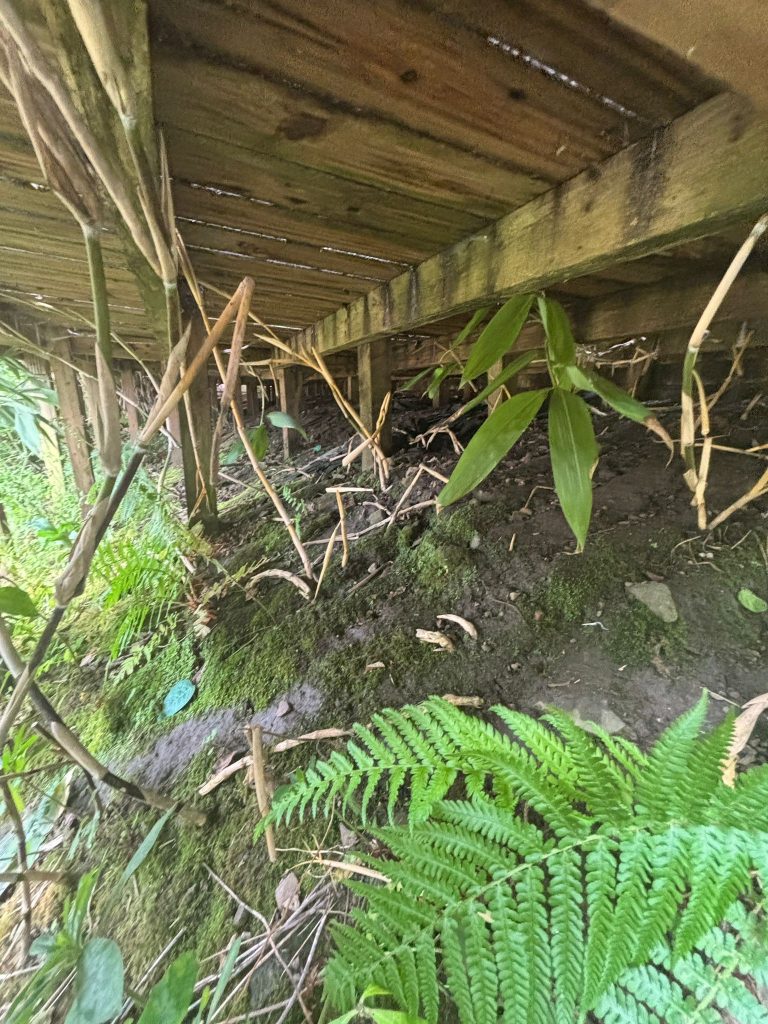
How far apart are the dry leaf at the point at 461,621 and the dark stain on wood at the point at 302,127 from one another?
1.09m

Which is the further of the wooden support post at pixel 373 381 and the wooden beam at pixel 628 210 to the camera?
the wooden support post at pixel 373 381

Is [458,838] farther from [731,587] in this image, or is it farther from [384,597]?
[731,587]

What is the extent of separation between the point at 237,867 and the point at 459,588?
81cm

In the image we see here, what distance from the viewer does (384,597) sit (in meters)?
1.29

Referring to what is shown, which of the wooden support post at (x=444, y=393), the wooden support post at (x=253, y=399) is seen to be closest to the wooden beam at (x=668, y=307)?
the wooden support post at (x=444, y=393)

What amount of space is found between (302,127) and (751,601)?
1350mm

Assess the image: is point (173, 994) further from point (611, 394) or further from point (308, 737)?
point (611, 394)

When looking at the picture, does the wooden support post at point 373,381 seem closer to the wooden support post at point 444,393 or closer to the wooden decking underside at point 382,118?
the wooden decking underside at point 382,118

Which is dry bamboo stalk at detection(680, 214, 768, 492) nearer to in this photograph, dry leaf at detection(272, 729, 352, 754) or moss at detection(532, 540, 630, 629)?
moss at detection(532, 540, 630, 629)

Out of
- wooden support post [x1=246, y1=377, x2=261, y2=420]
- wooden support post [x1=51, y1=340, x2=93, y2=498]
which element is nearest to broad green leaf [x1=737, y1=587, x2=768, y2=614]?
wooden support post [x1=51, y1=340, x2=93, y2=498]

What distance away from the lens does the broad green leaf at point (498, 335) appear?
3.00 ft

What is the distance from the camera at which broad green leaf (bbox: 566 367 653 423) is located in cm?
72

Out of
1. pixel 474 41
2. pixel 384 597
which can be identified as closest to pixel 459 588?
pixel 384 597

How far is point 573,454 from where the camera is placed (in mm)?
762
